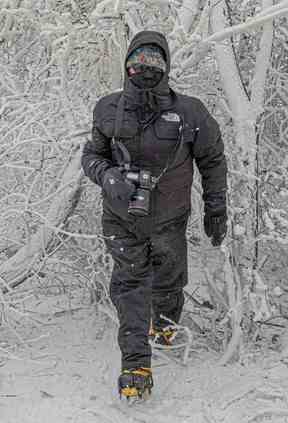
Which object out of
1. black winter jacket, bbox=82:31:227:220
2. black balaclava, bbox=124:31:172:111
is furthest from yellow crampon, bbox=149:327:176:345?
black balaclava, bbox=124:31:172:111

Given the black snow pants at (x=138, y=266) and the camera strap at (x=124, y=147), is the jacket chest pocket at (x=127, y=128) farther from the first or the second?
the black snow pants at (x=138, y=266)

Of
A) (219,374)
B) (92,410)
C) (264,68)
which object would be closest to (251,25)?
(264,68)

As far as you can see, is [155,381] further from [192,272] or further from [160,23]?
[160,23]

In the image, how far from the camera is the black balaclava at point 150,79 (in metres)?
3.28

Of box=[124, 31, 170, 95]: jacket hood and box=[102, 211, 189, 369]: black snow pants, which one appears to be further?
box=[102, 211, 189, 369]: black snow pants

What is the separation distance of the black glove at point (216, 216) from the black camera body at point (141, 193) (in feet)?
1.31

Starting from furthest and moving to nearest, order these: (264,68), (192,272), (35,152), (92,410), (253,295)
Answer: (192,272) → (35,152) → (264,68) → (253,295) → (92,410)

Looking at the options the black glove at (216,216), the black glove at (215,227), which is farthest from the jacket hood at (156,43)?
the black glove at (215,227)

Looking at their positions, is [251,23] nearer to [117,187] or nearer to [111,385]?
[117,187]

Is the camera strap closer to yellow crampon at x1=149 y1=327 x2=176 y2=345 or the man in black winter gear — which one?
the man in black winter gear

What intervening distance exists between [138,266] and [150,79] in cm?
102

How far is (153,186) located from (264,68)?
110 cm

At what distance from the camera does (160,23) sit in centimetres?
389

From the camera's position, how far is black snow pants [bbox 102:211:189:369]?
345cm
